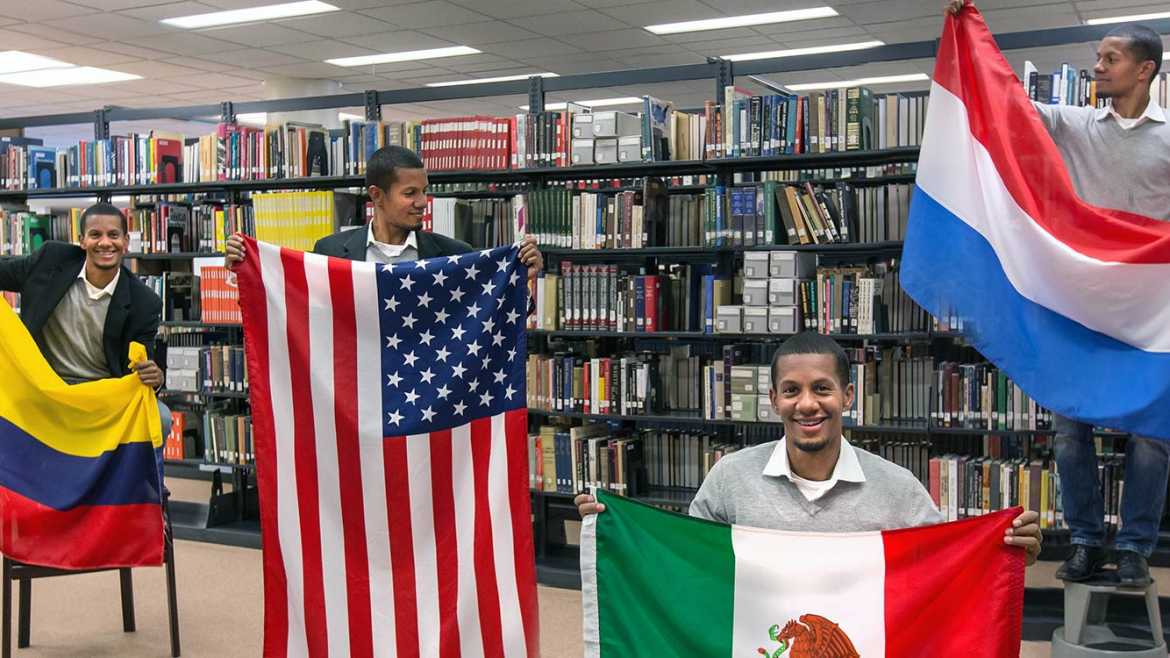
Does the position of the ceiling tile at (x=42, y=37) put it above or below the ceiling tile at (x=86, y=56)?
below

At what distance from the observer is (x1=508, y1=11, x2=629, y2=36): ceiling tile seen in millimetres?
9961

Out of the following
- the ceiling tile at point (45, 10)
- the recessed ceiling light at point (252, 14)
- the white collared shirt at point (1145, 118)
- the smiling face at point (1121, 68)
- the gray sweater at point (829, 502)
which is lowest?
the gray sweater at point (829, 502)

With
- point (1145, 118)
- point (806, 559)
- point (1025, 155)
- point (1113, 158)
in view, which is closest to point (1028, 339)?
point (1025, 155)

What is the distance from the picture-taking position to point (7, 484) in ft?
13.0

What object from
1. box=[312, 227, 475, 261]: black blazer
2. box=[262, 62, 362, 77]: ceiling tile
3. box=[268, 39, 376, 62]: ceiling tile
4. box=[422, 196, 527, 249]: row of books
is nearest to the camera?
box=[312, 227, 475, 261]: black blazer

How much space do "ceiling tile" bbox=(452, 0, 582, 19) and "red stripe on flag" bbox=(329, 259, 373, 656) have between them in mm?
6663

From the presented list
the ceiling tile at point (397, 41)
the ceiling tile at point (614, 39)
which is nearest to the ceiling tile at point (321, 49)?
the ceiling tile at point (397, 41)

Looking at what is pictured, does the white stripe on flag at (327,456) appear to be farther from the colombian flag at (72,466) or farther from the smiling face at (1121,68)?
the smiling face at (1121,68)

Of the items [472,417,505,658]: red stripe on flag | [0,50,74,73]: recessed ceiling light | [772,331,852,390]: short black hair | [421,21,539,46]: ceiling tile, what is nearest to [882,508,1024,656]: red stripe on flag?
[772,331,852,390]: short black hair

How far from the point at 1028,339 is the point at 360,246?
78.4 inches

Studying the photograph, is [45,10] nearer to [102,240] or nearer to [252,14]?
[252,14]

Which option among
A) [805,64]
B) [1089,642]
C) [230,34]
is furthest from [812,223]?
[230,34]

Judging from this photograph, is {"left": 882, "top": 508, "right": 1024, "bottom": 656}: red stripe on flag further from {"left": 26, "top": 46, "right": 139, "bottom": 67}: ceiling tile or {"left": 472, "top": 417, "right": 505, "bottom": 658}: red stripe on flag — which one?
{"left": 26, "top": 46, "right": 139, "bottom": 67}: ceiling tile

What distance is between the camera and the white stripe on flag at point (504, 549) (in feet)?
10.3
